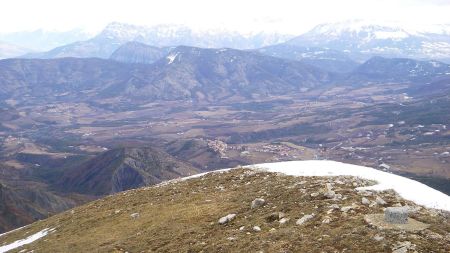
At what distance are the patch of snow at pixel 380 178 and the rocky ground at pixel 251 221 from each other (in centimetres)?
124

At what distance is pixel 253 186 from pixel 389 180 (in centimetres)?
1007

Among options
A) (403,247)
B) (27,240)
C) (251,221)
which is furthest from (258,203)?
(27,240)

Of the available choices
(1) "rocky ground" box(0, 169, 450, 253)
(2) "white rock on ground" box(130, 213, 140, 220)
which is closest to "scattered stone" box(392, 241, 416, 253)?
(1) "rocky ground" box(0, 169, 450, 253)

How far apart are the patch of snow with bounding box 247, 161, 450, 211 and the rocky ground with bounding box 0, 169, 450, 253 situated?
1239 millimetres

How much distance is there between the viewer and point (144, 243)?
2934 cm

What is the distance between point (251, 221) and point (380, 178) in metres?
12.0

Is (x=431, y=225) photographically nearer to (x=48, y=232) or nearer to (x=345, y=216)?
(x=345, y=216)

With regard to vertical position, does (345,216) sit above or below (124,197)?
above

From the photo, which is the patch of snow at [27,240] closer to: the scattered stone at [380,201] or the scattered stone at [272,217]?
the scattered stone at [272,217]

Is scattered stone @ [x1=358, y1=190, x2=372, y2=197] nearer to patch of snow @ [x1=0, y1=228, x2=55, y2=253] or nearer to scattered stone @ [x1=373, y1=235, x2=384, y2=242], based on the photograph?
scattered stone @ [x1=373, y1=235, x2=384, y2=242]

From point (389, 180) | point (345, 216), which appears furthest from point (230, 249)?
point (389, 180)

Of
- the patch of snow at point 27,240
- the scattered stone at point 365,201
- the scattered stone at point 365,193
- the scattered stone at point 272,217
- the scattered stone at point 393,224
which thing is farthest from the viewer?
the patch of snow at point 27,240

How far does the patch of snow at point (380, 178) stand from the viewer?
1129 inches

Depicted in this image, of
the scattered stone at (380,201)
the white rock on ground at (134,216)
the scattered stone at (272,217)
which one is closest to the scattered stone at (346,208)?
the scattered stone at (380,201)
